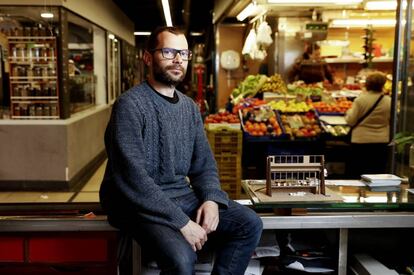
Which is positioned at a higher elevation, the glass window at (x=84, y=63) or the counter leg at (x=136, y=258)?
the glass window at (x=84, y=63)

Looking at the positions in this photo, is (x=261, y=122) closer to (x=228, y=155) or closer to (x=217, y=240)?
(x=228, y=155)

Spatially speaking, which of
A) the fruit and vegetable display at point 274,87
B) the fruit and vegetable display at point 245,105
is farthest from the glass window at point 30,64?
the fruit and vegetable display at point 274,87

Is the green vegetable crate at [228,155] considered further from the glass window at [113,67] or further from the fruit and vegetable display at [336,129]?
the glass window at [113,67]

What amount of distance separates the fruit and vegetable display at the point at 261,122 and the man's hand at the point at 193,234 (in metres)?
3.79

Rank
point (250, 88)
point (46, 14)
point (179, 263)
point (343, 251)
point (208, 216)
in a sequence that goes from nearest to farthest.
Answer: point (179, 263) → point (208, 216) → point (343, 251) → point (46, 14) → point (250, 88)

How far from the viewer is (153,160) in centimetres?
226

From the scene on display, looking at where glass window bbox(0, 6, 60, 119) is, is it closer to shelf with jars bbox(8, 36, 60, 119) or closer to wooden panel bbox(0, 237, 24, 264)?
shelf with jars bbox(8, 36, 60, 119)

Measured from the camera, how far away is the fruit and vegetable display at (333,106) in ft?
22.9

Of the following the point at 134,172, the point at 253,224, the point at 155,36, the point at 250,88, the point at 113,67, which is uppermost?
the point at 113,67

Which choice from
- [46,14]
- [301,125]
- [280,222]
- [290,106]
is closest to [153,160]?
[280,222]

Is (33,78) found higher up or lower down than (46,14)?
lower down

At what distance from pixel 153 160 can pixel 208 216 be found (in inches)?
13.6

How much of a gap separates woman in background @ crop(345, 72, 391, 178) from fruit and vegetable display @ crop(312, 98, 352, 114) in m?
0.88

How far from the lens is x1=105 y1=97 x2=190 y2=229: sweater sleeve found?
2.12m
